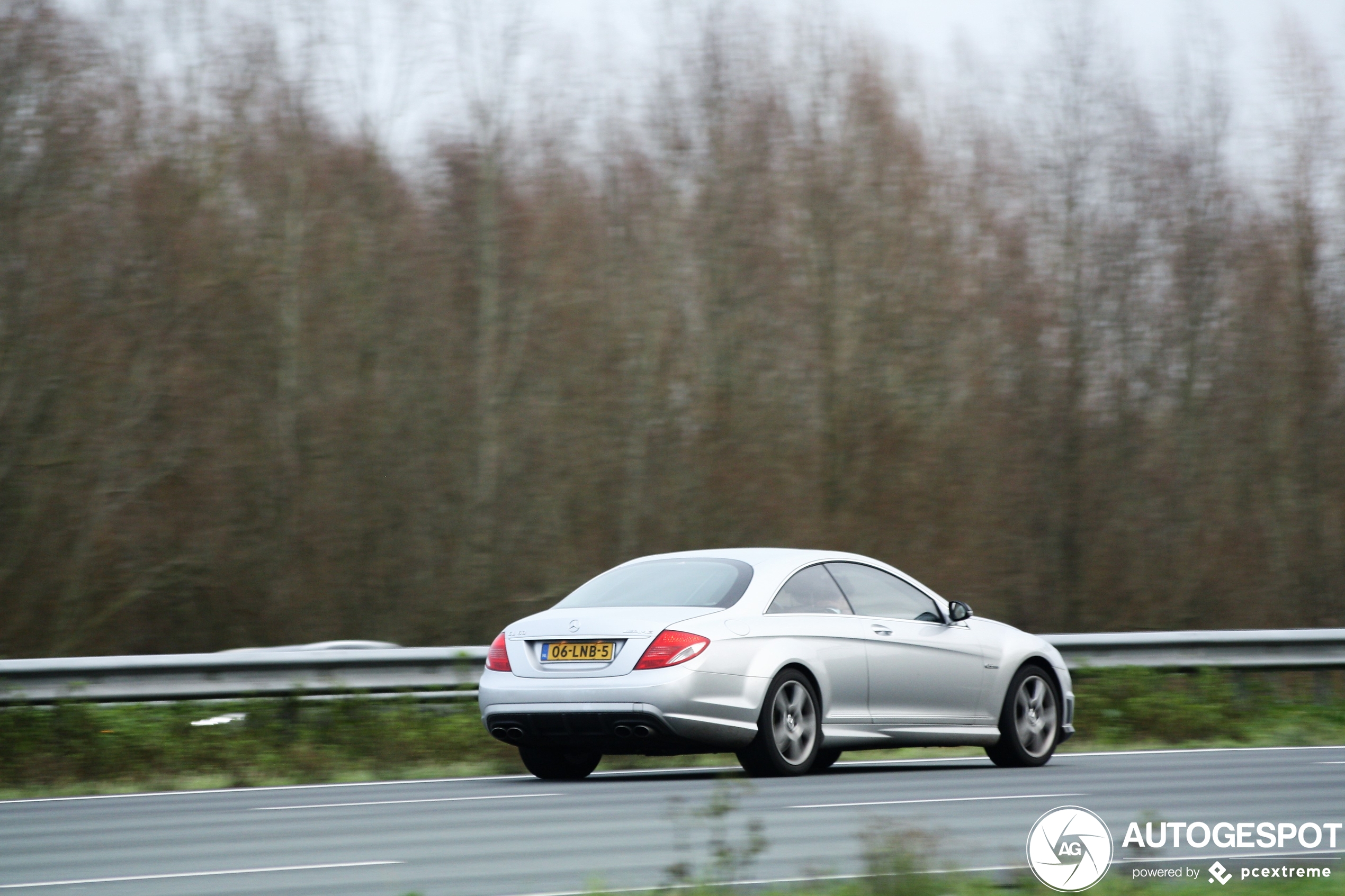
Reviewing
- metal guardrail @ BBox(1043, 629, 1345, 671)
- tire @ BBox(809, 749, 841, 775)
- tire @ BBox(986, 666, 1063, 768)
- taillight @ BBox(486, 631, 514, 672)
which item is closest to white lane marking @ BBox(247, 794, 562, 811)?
taillight @ BBox(486, 631, 514, 672)

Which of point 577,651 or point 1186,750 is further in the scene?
point 1186,750

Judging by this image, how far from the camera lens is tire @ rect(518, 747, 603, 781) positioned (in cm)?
1069

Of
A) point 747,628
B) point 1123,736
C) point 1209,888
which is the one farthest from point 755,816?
point 1123,736

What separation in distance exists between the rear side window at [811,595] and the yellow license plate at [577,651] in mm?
1102

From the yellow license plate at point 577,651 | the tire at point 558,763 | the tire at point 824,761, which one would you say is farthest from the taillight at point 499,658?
the tire at point 824,761

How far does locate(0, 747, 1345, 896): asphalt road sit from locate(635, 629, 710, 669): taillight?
0.79m

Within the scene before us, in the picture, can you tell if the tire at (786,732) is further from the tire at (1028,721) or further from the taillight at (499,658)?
the tire at (1028,721)

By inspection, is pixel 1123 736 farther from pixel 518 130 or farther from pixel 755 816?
pixel 518 130

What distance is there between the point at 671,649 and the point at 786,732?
42.0 inches

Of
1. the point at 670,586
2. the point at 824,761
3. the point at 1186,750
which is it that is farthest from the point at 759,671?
the point at 1186,750

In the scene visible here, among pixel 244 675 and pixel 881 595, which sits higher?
pixel 881 595

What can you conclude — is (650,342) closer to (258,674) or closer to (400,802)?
(258,674)

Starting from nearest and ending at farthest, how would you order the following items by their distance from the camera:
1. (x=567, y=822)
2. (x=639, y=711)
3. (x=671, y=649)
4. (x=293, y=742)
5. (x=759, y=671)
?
(x=567, y=822)
(x=639, y=711)
(x=671, y=649)
(x=759, y=671)
(x=293, y=742)

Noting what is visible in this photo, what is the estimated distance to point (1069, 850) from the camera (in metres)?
6.45
